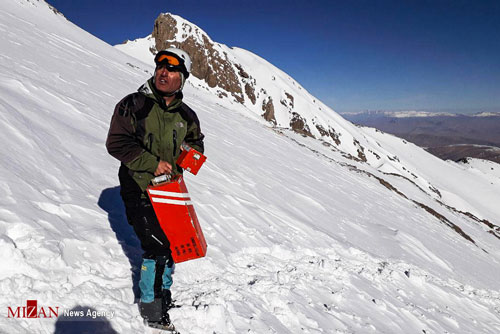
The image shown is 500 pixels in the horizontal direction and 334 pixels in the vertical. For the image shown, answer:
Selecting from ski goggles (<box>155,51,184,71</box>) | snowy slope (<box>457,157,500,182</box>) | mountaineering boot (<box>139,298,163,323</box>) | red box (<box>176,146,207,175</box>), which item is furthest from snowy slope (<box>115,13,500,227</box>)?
mountaineering boot (<box>139,298,163,323</box>)

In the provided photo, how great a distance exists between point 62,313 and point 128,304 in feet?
2.04

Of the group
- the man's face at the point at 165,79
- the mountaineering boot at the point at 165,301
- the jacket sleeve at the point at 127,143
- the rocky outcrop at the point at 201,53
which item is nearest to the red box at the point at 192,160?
the jacket sleeve at the point at 127,143

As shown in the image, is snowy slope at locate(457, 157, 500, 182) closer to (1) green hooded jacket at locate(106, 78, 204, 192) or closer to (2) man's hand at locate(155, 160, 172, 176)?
(1) green hooded jacket at locate(106, 78, 204, 192)

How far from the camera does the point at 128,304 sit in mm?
3105

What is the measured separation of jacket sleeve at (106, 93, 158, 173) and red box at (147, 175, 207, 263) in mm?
248

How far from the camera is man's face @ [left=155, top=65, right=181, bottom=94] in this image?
293 centimetres

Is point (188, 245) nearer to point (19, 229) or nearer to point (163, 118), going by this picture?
point (163, 118)

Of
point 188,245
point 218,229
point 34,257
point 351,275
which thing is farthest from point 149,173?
point 351,275

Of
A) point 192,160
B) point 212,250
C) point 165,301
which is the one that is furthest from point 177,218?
point 212,250

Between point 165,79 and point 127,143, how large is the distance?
744 millimetres

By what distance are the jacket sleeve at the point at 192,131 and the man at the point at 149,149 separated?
18 centimetres

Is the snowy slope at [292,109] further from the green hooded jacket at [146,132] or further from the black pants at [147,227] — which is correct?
the black pants at [147,227]

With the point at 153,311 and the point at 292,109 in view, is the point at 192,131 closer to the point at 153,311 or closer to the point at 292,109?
the point at 153,311

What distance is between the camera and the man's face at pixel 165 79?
2930 millimetres
